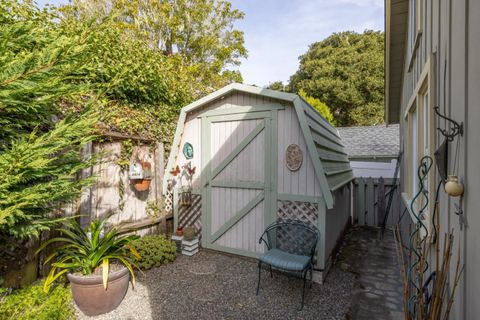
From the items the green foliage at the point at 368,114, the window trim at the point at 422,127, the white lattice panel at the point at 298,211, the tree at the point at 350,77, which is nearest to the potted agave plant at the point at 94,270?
the white lattice panel at the point at 298,211

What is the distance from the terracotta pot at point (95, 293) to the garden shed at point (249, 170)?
2.03m

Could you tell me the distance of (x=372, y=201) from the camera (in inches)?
284

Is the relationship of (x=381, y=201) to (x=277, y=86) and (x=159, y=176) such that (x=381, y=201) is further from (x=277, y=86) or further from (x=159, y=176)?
(x=277, y=86)

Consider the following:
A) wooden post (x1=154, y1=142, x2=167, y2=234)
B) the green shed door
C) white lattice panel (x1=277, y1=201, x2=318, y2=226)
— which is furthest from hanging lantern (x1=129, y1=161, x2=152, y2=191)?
white lattice panel (x1=277, y1=201, x2=318, y2=226)

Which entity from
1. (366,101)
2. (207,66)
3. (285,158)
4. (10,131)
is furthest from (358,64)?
(10,131)

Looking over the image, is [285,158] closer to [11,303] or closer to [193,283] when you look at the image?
[193,283]

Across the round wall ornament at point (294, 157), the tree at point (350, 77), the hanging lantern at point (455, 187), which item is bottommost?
the hanging lantern at point (455, 187)

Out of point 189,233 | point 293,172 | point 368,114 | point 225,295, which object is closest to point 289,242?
point 293,172

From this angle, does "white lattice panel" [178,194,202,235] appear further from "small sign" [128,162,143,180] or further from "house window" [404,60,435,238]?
"house window" [404,60,435,238]

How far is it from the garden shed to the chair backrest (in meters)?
0.14

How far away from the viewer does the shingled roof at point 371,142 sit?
386 inches

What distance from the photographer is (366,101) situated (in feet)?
58.3

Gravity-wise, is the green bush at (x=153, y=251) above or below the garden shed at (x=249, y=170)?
below

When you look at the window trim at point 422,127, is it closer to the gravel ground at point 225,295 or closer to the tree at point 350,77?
the gravel ground at point 225,295
